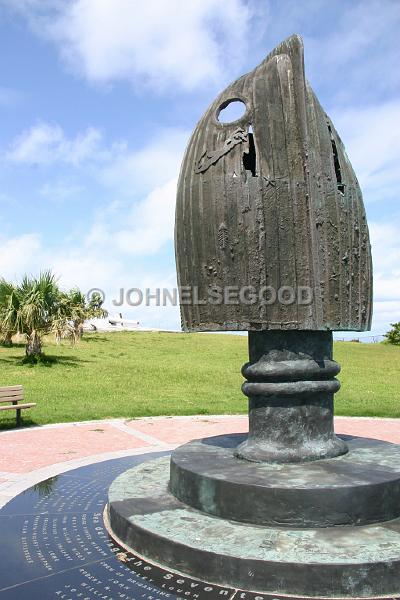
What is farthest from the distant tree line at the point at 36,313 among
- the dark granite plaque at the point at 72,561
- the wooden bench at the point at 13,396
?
the dark granite plaque at the point at 72,561

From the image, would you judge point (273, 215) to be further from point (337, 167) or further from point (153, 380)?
point (153, 380)

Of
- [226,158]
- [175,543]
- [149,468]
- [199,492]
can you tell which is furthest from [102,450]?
[226,158]

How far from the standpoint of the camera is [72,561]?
4.02 meters

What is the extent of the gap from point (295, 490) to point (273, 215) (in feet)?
7.15

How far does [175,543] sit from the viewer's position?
3816 mm

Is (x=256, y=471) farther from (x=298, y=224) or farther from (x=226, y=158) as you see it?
(x=226, y=158)

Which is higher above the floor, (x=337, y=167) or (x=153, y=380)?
(x=337, y=167)

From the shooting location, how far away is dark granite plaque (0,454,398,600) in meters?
3.51

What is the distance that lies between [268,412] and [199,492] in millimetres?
906

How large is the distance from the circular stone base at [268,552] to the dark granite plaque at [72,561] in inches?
3.9

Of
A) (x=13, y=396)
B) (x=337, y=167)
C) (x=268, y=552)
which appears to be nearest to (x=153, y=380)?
(x=13, y=396)

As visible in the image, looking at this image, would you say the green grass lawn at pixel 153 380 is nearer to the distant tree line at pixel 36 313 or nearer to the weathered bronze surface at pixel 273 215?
the distant tree line at pixel 36 313

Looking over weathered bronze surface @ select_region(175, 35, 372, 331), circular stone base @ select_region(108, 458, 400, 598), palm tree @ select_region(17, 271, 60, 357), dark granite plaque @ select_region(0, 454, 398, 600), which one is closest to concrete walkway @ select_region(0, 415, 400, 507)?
dark granite plaque @ select_region(0, 454, 398, 600)

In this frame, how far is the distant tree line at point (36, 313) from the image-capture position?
2075cm
